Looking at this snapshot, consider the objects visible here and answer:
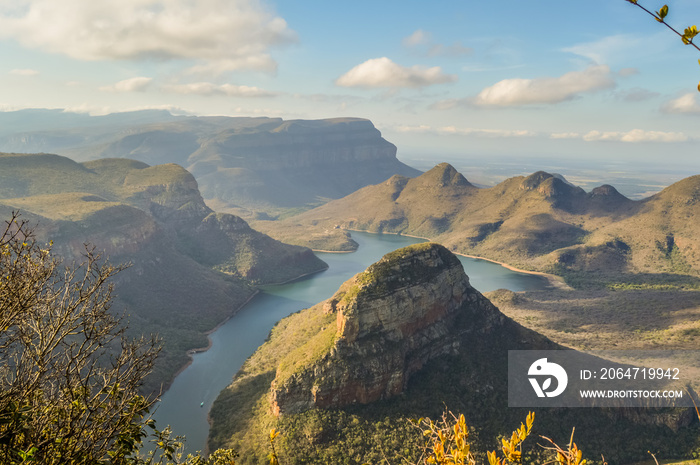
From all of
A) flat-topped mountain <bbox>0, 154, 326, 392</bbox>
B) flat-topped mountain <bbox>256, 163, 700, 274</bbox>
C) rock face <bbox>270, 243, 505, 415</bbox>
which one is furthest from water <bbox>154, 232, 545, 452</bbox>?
rock face <bbox>270, 243, 505, 415</bbox>

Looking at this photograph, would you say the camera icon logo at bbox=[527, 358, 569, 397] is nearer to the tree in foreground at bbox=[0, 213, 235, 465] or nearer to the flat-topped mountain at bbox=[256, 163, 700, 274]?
the tree in foreground at bbox=[0, 213, 235, 465]

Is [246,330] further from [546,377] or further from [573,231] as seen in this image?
[573,231]

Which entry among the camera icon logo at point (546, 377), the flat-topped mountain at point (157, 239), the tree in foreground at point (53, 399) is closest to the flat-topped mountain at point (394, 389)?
the camera icon logo at point (546, 377)

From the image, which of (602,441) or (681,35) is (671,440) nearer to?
(602,441)

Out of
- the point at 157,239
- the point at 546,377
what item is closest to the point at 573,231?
the point at 546,377

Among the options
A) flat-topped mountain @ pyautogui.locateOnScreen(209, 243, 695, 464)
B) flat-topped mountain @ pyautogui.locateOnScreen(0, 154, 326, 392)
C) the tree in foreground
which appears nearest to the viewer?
the tree in foreground

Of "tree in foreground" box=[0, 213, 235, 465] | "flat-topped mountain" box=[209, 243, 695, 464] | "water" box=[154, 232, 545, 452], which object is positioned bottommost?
"water" box=[154, 232, 545, 452]

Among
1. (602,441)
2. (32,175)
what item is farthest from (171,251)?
(602,441)
